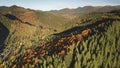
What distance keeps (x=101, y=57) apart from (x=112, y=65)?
1371 centimetres

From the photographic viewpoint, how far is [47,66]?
19600 centimetres

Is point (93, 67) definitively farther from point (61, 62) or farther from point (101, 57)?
point (61, 62)

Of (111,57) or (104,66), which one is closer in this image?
(104,66)

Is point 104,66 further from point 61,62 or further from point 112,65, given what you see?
point 61,62

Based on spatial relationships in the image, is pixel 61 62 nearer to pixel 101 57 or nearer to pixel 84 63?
pixel 84 63

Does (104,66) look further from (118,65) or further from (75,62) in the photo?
(75,62)

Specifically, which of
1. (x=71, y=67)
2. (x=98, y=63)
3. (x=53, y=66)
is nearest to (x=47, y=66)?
(x=53, y=66)

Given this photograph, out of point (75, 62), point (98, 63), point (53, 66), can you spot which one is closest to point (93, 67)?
point (98, 63)

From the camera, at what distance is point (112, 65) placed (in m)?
189

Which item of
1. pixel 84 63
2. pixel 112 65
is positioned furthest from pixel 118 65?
pixel 84 63

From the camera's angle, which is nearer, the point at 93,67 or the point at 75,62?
the point at 93,67

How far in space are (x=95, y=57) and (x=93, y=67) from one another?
15.9 m

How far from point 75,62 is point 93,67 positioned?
19.6 meters

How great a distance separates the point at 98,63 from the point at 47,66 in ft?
155
